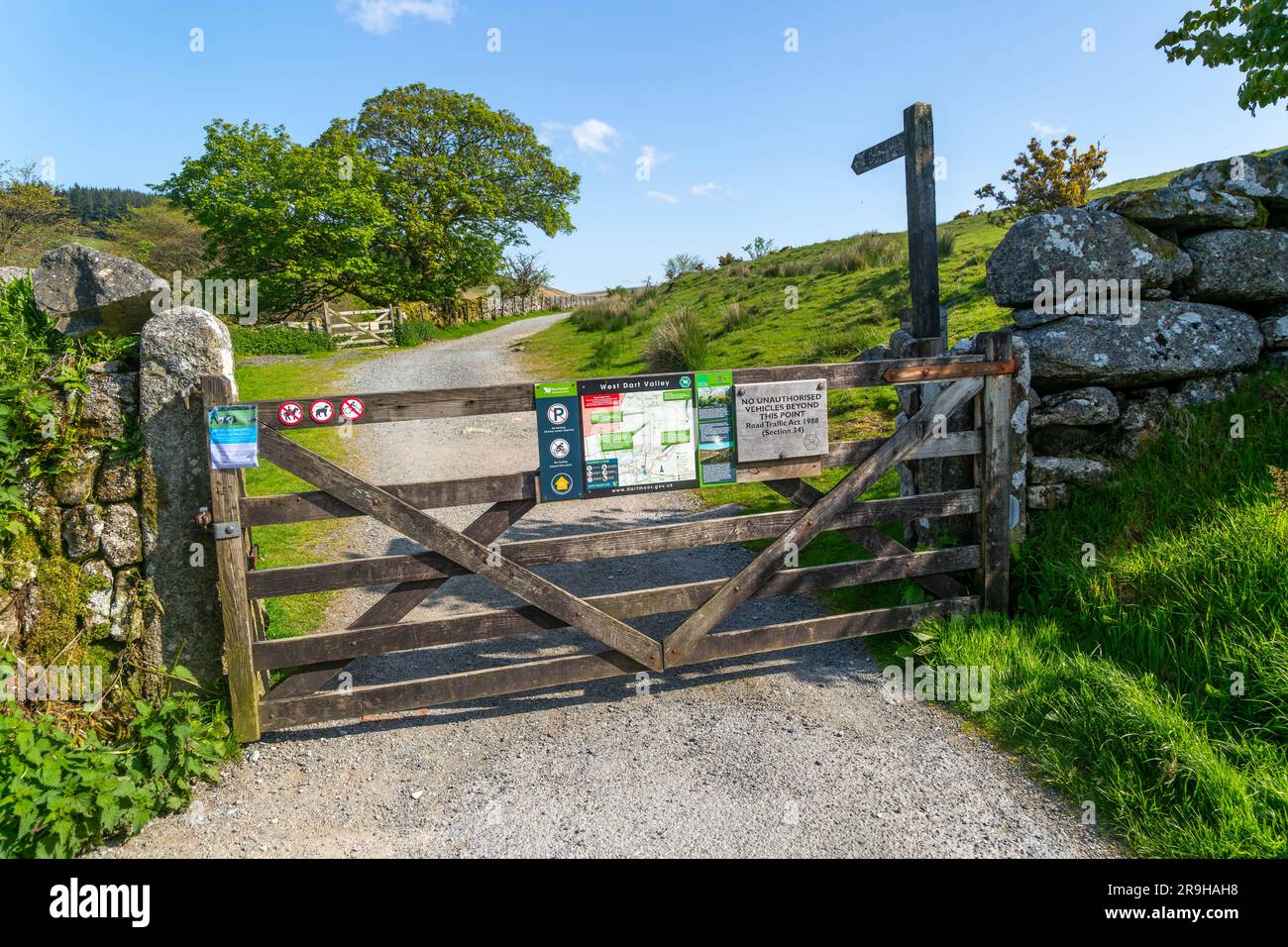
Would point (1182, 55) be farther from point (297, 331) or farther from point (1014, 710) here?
point (297, 331)

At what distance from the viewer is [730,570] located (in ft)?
25.0

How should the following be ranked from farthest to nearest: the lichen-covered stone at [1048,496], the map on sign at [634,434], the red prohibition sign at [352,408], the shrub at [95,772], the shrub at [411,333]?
the shrub at [411,333]
the lichen-covered stone at [1048,496]
the map on sign at [634,434]
the red prohibition sign at [352,408]
the shrub at [95,772]

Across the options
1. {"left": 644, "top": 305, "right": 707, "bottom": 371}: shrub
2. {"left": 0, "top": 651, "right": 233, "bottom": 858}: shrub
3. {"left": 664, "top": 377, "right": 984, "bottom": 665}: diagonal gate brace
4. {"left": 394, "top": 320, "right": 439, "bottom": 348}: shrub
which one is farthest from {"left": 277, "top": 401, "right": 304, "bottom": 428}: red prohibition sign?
{"left": 394, "top": 320, "right": 439, "bottom": 348}: shrub

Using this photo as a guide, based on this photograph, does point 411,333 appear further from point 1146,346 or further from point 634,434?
point 1146,346

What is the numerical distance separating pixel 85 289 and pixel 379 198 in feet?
103

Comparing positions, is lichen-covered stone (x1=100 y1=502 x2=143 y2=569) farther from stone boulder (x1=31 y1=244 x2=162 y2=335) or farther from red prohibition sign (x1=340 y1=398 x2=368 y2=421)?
red prohibition sign (x1=340 y1=398 x2=368 y2=421)

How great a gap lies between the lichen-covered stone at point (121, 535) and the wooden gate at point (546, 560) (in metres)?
0.55

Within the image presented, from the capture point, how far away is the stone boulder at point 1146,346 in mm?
5875

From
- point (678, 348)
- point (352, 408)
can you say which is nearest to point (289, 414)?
point (352, 408)

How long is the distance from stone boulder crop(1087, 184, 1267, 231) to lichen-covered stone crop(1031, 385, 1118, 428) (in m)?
1.64

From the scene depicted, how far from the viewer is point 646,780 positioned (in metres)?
4.25

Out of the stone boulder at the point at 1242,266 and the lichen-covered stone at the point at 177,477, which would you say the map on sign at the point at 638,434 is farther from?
the stone boulder at the point at 1242,266

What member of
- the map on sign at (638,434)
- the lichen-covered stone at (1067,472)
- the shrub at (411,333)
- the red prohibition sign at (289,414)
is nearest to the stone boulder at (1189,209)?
the lichen-covered stone at (1067,472)

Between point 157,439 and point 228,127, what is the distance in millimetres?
34430
